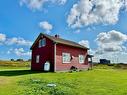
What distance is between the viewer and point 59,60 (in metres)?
35.6

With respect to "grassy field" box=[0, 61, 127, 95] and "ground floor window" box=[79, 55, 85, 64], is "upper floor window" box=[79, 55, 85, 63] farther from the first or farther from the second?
"grassy field" box=[0, 61, 127, 95]

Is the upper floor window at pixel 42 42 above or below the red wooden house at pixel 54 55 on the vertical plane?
above

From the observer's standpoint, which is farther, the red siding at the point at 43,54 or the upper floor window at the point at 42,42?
the upper floor window at the point at 42,42

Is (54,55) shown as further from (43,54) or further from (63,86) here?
(63,86)

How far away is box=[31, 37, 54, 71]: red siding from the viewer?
35.5 meters

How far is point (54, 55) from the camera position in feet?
114

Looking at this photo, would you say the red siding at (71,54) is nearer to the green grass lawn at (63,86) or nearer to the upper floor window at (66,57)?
the upper floor window at (66,57)

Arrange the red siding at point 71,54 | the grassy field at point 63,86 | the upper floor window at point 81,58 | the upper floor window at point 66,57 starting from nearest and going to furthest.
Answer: the grassy field at point 63,86 < the red siding at point 71,54 < the upper floor window at point 66,57 < the upper floor window at point 81,58

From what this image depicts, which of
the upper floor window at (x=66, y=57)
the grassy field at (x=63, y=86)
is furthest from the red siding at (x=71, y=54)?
the grassy field at (x=63, y=86)

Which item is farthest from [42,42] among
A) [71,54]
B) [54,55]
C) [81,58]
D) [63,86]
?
[63,86]

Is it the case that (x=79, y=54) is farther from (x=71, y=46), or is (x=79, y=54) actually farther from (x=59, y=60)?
(x=59, y=60)

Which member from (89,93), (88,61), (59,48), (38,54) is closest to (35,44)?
(38,54)

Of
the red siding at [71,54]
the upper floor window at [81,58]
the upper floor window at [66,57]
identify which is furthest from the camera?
the upper floor window at [81,58]

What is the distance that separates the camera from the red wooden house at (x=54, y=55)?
35125 millimetres
